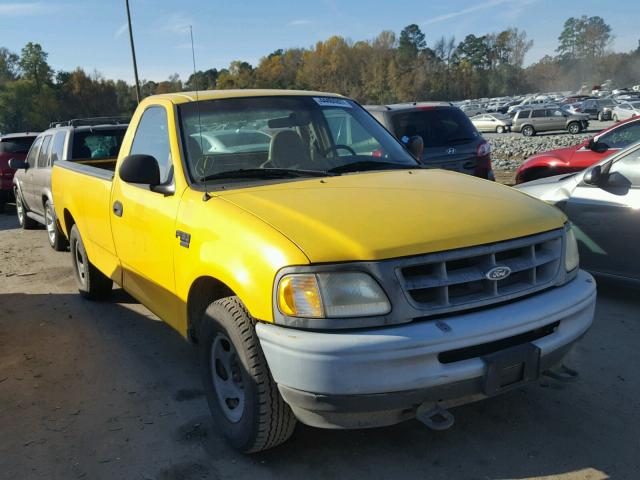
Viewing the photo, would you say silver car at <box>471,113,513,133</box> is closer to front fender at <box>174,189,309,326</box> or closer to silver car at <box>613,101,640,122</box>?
silver car at <box>613,101,640,122</box>

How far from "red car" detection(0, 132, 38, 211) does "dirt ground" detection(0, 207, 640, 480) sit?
32.1 ft

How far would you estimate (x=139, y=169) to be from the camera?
3.50 meters

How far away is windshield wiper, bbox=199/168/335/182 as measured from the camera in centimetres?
350

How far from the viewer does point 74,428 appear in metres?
3.46

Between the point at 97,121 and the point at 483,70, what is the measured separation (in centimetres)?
14951

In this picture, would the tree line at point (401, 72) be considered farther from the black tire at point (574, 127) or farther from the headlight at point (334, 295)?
the headlight at point (334, 295)

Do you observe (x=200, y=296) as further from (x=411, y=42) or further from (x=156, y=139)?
(x=411, y=42)

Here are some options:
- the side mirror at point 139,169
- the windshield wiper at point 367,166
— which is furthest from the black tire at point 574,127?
the side mirror at point 139,169

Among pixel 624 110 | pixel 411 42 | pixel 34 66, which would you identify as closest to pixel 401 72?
pixel 411 42

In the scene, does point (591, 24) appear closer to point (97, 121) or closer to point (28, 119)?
point (28, 119)

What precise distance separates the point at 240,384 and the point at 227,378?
137 mm

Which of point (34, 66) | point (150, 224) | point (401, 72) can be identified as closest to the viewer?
point (150, 224)

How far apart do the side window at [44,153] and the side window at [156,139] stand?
18.7 ft

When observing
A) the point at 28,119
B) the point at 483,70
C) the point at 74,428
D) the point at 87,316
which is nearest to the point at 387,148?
the point at 74,428
